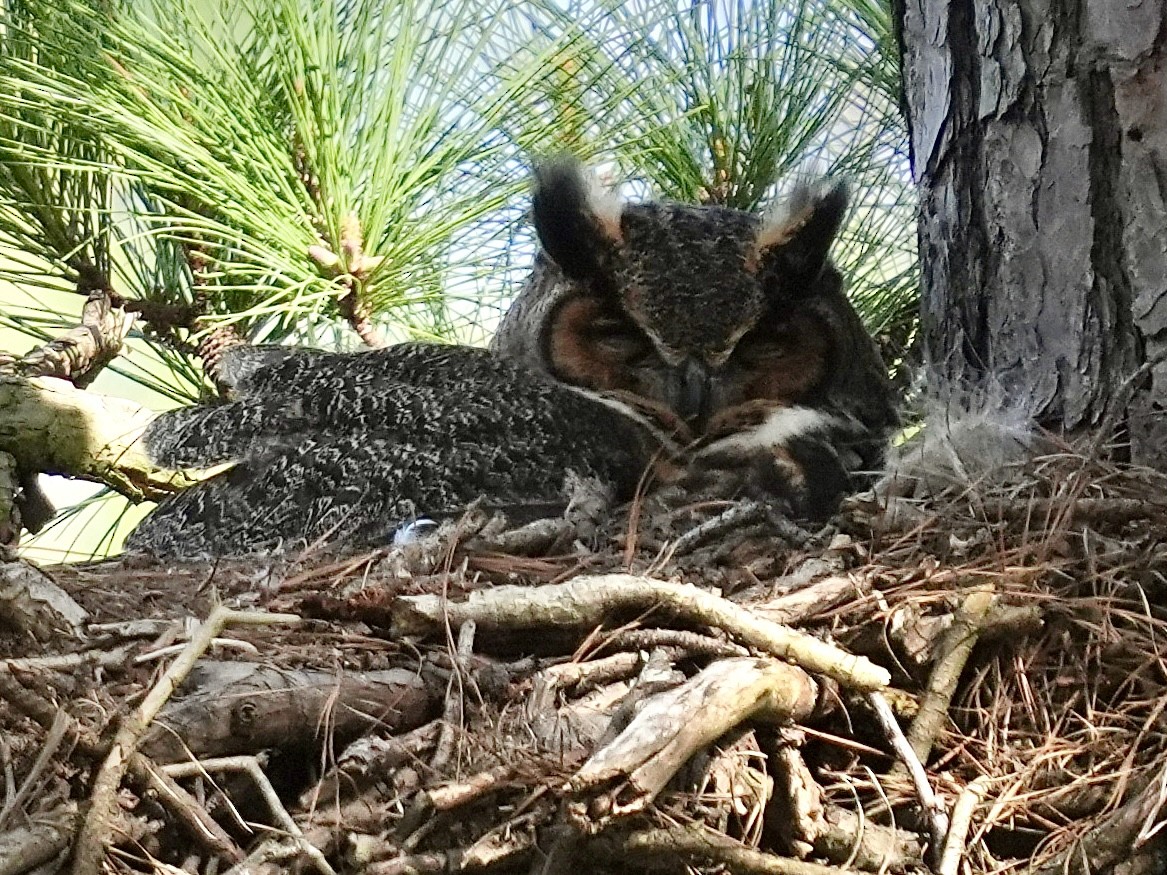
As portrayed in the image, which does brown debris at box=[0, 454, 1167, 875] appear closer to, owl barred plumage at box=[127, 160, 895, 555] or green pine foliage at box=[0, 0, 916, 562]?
owl barred plumage at box=[127, 160, 895, 555]

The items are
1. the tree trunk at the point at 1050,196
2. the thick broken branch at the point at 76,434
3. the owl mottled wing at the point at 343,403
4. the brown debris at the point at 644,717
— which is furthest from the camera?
the owl mottled wing at the point at 343,403

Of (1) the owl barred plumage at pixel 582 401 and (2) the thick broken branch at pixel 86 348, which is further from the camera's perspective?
(2) the thick broken branch at pixel 86 348

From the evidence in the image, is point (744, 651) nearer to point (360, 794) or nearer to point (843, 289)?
point (360, 794)

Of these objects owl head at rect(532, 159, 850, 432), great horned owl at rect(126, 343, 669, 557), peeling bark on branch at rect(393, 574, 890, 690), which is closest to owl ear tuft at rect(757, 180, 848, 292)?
owl head at rect(532, 159, 850, 432)

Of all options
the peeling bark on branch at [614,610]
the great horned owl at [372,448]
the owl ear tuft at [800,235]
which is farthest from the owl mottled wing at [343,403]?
the peeling bark on branch at [614,610]

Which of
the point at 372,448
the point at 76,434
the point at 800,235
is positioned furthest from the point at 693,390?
the point at 76,434

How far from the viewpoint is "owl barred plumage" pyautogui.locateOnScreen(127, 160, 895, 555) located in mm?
1784

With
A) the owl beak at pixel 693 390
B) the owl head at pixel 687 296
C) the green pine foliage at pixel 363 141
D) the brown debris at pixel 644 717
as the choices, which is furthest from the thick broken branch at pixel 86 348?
the owl beak at pixel 693 390

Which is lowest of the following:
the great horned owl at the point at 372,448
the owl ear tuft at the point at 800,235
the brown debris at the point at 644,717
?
the brown debris at the point at 644,717

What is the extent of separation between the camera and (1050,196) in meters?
1.72

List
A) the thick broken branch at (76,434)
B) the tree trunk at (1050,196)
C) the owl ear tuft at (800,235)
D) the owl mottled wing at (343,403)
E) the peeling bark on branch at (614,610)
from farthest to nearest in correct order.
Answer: the owl ear tuft at (800,235)
the owl mottled wing at (343,403)
the thick broken branch at (76,434)
the tree trunk at (1050,196)
the peeling bark on branch at (614,610)

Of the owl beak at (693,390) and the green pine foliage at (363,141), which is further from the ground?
the green pine foliage at (363,141)

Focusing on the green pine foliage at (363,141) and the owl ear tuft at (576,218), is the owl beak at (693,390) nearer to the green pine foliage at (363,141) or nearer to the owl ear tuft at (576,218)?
the owl ear tuft at (576,218)

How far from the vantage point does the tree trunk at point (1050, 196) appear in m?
1.64
